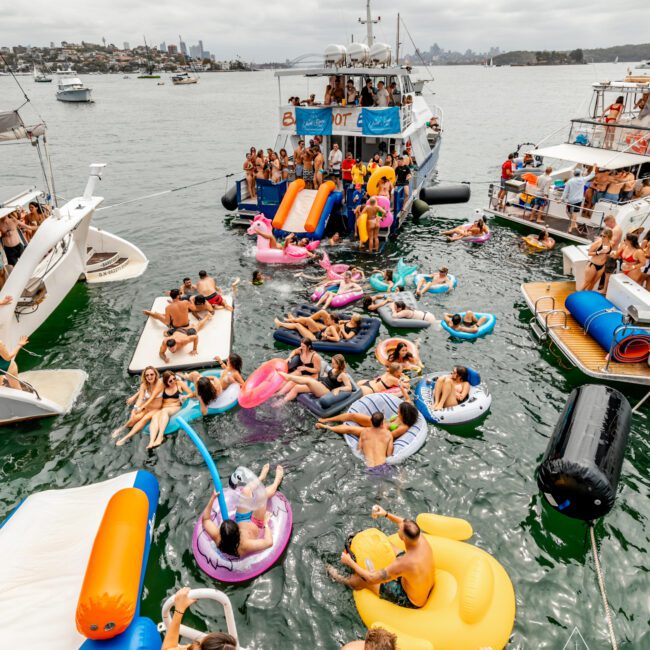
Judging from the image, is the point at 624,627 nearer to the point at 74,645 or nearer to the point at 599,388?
the point at 599,388

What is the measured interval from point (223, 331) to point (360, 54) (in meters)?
14.1

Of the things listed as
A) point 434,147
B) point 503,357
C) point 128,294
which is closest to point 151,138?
point 434,147

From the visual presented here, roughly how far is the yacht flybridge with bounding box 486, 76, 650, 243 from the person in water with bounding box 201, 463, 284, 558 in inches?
595

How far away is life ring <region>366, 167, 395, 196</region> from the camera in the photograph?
16766mm

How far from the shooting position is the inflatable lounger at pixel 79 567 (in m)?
4.80

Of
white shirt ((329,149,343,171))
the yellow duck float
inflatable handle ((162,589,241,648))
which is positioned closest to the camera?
inflatable handle ((162,589,241,648))

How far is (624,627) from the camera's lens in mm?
5715

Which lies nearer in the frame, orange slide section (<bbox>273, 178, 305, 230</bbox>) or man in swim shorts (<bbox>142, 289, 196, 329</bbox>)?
man in swim shorts (<bbox>142, 289, 196, 329</bbox>)

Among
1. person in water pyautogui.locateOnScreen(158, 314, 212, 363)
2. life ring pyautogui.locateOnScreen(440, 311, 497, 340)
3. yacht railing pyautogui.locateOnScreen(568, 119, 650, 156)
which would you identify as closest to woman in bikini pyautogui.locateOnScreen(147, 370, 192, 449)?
person in water pyautogui.locateOnScreen(158, 314, 212, 363)

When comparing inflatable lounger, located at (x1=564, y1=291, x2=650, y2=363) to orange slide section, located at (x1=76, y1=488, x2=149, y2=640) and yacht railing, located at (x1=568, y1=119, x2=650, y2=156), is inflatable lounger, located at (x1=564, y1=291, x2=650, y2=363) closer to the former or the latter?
orange slide section, located at (x1=76, y1=488, x2=149, y2=640)

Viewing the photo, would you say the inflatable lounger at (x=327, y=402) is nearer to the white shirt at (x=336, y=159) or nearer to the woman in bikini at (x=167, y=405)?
the woman in bikini at (x=167, y=405)

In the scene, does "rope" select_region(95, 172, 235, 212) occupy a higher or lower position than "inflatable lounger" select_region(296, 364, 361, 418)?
higher

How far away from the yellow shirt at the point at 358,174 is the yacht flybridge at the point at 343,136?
0.30 m

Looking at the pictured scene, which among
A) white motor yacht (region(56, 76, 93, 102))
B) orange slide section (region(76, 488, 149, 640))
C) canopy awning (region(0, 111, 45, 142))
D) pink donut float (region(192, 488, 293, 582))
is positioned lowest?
pink donut float (region(192, 488, 293, 582))
